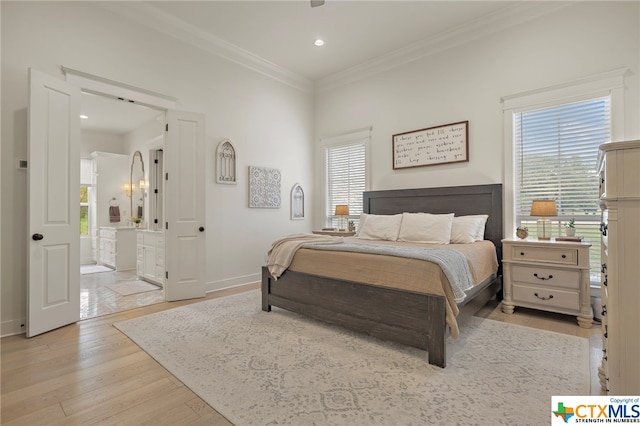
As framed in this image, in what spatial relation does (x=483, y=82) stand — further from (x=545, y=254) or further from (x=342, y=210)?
(x=342, y=210)

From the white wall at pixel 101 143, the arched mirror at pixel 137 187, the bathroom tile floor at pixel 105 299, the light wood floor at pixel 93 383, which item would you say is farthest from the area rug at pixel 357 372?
the white wall at pixel 101 143

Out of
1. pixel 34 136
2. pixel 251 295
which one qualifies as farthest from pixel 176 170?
pixel 251 295

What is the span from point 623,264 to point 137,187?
8.20m

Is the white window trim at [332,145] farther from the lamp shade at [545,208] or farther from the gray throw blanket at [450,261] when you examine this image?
the gray throw blanket at [450,261]

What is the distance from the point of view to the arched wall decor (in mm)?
4613

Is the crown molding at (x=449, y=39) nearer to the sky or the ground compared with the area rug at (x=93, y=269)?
nearer to the sky

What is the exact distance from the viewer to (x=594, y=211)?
3.42 metres

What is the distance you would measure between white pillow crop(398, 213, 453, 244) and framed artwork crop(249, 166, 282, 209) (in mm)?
2305

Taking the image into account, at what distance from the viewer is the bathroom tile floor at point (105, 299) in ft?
12.0

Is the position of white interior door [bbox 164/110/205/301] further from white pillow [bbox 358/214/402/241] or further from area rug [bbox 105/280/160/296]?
white pillow [bbox 358/214/402/241]

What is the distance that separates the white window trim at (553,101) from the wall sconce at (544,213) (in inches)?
15.0

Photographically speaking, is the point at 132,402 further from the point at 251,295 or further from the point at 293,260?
the point at 251,295

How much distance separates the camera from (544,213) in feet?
11.0

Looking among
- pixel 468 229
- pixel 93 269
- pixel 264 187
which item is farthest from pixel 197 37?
pixel 93 269
